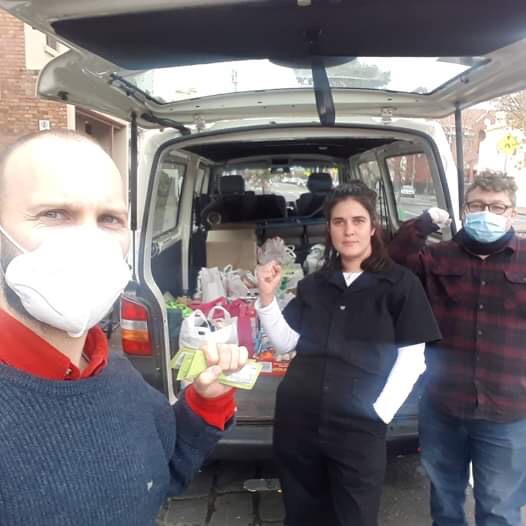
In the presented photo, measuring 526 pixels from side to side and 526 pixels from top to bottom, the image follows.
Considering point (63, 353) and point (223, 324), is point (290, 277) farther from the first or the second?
point (63, 353)

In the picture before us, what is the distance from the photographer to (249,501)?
3.07m

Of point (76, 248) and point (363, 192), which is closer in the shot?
point (76, 248)

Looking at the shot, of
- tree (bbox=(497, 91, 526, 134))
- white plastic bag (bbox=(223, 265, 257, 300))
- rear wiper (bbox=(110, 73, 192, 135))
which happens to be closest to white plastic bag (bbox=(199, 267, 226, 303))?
white plastic bag (bbox=(223, 265, 257, 300))

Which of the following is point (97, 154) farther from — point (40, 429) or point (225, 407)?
point (225, 407)

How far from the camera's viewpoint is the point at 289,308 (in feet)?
7.54

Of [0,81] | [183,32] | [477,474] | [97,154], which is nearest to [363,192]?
[183,32]

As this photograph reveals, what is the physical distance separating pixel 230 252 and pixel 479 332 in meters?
2.99

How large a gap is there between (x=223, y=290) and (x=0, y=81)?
1050cm

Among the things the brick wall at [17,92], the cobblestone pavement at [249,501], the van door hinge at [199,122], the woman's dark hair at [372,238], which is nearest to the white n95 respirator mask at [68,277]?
the woman's dark hair at [372,238]

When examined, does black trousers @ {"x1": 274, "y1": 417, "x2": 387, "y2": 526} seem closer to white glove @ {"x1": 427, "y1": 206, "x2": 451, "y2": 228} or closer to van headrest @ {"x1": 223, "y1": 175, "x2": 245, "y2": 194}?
white glove @ {"x1": 427, "y1": 206, "x2": 451, "y2": 228}

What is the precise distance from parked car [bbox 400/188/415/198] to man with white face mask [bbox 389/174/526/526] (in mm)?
1926

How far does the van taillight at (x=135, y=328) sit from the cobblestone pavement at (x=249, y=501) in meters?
0.95

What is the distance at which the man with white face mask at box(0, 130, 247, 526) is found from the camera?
0.90 meters

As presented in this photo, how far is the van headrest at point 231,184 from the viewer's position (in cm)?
580
